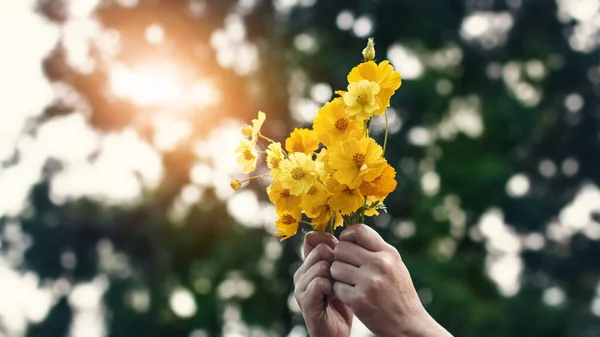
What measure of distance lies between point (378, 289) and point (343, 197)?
0.20 m

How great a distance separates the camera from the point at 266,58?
691 cm

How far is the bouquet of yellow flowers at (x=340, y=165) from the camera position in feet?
4.14

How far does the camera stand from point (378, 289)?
1.20 meters

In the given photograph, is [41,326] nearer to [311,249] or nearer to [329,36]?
[329,36]

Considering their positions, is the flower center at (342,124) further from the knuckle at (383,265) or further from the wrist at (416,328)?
the wrist at (416,328)

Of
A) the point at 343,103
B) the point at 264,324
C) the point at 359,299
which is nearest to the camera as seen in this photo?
the point at 359,299

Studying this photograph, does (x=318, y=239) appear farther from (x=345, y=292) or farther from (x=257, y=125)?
(x=257, y=125)

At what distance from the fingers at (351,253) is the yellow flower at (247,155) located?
0.89ft

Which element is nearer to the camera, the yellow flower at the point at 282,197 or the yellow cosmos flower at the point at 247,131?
the yellow flower at the point at 282,197

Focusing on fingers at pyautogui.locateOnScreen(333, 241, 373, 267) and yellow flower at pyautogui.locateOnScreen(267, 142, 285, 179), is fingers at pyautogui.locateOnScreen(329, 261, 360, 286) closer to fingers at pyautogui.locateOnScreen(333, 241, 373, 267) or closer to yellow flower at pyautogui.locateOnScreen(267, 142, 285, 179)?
fingers at pyautogui.locateOnScreen(333, 241, 373, 267)

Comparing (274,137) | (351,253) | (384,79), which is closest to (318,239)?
(351,253)

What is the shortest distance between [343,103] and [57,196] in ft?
21.0

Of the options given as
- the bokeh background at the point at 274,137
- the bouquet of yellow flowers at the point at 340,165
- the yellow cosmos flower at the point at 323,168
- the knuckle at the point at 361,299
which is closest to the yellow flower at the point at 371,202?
the bouquet of yellow flowers at the point at 340,165

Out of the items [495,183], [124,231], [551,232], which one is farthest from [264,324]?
[551,232]
